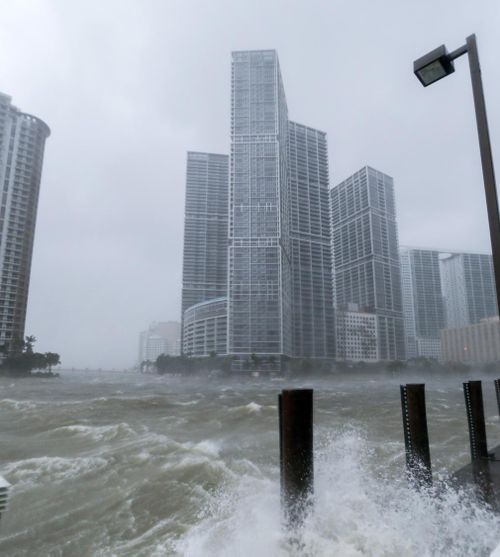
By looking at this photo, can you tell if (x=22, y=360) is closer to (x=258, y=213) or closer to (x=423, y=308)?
(x=258, y=213)

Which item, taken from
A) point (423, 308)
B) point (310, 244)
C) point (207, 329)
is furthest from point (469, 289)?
point (207, 329)

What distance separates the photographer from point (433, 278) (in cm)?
19488

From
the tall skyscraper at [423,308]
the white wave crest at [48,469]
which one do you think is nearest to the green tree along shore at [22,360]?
the white wave crest at [48,469]

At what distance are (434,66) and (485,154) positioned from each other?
1.58m

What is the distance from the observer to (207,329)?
456 feet

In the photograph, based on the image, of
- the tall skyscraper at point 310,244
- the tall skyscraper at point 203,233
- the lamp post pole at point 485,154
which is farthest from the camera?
the tall skyscraper at point 203,233

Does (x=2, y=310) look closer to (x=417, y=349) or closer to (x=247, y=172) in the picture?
(x=247, y=172)

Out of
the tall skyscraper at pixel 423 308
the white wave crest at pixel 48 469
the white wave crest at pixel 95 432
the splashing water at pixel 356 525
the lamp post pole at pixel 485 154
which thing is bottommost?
the white wave crest at pixel 95 432

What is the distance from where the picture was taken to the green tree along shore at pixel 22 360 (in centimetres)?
10800

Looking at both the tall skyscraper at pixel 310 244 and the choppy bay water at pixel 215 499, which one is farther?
the tall skyscraper at pixel 310 244

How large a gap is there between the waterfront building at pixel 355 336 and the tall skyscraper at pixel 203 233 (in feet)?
177

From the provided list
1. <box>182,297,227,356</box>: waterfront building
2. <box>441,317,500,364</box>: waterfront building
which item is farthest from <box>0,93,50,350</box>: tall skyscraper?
<box>441,317,500,364</box>: waterfront building

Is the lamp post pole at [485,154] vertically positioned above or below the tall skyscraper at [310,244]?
below

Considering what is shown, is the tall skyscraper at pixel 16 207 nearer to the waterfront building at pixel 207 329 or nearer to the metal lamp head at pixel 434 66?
the waterfront building at pixel 207 329
